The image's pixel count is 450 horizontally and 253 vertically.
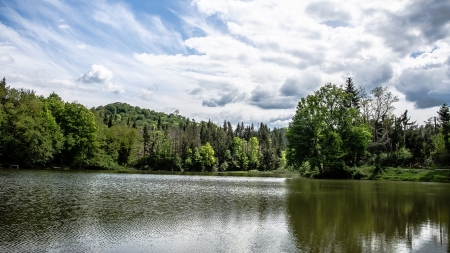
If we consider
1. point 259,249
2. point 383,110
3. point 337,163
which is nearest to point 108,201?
point 259,249

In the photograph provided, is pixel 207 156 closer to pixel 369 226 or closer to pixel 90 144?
pixel 90 144

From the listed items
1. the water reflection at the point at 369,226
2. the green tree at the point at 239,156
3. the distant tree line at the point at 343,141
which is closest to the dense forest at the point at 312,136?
the distant tree line at the point at 343,141

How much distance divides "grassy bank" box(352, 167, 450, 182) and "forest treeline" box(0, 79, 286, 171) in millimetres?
60938

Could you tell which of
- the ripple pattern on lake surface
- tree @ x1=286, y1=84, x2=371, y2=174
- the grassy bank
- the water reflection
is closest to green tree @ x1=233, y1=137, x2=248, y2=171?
tree @ x1=286, y1=84, x2=371, y2=174

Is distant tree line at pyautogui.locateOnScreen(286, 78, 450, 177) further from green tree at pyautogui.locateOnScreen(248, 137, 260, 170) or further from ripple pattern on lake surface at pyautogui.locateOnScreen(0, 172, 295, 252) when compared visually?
green tree at pyautogui.locateOnScreen(248, 137, 260, 170)

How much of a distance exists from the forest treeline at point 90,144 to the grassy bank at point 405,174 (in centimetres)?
6094

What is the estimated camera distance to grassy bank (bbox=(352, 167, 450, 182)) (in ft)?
189

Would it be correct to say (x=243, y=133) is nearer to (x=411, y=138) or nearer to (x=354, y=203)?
(x=411, y=138)

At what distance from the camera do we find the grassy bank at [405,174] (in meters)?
57.5

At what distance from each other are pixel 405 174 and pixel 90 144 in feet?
226

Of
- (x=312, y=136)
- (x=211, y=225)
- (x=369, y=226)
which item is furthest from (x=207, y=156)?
(x=369, y=226)

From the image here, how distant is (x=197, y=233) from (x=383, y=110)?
6778 cm

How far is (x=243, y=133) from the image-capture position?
189750mm

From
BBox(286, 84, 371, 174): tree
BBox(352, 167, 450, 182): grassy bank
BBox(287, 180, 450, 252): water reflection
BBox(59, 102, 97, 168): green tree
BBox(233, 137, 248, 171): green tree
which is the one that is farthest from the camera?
BBox(233, 137, 248, 171): green tree
